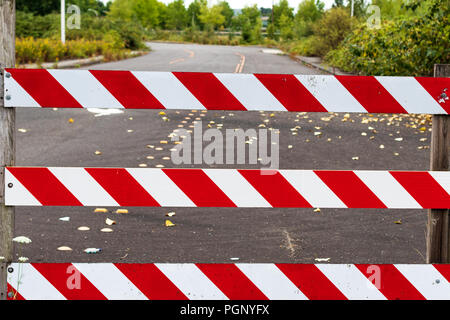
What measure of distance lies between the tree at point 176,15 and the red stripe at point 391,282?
105428 mm

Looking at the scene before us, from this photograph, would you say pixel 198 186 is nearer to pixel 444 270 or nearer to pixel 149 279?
pixel 149 279

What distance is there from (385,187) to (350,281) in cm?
52

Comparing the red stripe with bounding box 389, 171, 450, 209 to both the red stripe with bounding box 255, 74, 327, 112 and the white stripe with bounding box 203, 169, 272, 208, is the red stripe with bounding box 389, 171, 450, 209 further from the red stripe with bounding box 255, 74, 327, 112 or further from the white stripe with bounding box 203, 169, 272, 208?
the white stripe with bounding box 203, 169, 272, 208

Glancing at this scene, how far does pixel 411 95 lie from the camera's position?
322 centimetres

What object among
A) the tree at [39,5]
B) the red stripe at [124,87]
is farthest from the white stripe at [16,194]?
the tree at [39,5]

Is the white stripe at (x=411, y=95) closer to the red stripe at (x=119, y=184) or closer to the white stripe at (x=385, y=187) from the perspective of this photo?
the white stripe at (x=385, y=187)

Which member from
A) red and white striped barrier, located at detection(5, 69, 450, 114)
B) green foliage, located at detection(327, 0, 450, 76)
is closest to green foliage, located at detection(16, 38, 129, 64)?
green foliage, located at detection(327, 0, 450, 76)

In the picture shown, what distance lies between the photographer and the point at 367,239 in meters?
5.54

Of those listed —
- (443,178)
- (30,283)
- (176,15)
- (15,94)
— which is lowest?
(30,283)

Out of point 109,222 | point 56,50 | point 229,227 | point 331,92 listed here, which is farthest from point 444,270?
point 56,50

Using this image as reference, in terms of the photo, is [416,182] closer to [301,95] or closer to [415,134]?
[301,95]

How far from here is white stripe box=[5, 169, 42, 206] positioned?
10.4ft

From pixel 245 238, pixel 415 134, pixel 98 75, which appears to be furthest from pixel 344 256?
pixel 415 134

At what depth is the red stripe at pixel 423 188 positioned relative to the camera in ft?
10.6
